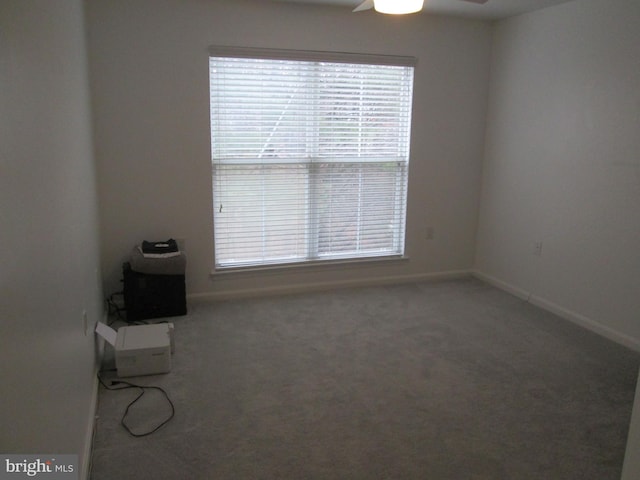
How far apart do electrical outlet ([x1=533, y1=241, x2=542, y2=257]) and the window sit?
117 centimetres

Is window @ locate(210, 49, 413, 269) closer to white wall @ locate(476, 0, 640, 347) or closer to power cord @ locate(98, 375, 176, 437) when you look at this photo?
white wall @ locate(476, 0, 640, 347)

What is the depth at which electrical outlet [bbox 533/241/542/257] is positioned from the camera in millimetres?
4105

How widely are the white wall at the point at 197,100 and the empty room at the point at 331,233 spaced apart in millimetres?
17

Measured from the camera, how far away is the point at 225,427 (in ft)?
7.78

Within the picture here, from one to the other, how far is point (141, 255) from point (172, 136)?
957 mm

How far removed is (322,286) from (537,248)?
190 cm

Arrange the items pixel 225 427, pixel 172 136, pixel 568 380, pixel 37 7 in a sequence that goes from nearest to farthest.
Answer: pixel 37 7
pixel 225 427
pixel 568 380
pixel 172 136

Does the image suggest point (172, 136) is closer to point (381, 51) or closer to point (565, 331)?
Answer: point (381, 51)

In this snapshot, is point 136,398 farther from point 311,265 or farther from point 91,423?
point 311,265

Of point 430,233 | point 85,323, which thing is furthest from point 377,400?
point 430,233

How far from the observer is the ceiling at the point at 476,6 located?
3.72 metres

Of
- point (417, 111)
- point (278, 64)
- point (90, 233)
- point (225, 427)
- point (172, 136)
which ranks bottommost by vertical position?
point (225, 427)

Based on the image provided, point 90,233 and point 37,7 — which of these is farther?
point 90,233

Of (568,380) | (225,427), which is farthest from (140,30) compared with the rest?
(568,380)
